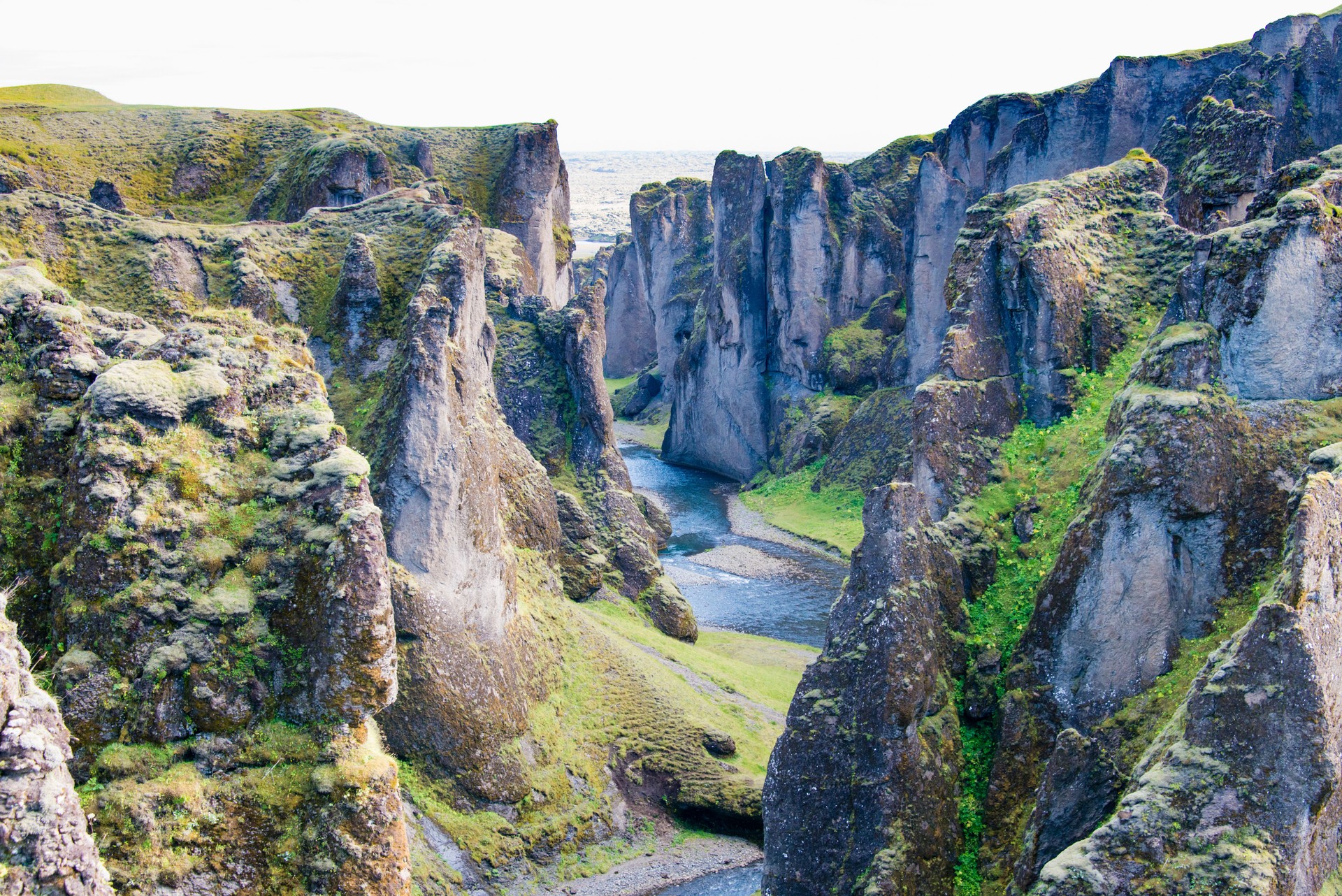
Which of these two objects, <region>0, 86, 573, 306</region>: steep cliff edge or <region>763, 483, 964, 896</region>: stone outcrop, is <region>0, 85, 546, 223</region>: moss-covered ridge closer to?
<region>0, 86, 573, 306</region>: steep cliff edge

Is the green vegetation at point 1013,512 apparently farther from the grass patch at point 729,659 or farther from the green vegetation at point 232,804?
the grass patch at point 729,659

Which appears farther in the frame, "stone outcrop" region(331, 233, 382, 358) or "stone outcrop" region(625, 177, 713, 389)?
"stone outcrop" region(625, 177, 713, 389)

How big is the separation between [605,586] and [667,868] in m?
16.1

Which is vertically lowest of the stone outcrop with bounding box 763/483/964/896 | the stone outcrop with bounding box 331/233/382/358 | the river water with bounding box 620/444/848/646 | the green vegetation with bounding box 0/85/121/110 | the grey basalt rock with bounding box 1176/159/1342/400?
the river water with bounding box 620/444/848/646

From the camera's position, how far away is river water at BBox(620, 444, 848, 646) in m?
67.3

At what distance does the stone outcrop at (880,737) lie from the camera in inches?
1004

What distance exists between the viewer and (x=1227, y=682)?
19.9 meters

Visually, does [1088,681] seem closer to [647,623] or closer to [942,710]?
[942,710]

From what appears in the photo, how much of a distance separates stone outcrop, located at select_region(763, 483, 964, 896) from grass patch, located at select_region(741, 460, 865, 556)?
5209cm

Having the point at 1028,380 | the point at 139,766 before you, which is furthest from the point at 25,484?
the point at 1028,380

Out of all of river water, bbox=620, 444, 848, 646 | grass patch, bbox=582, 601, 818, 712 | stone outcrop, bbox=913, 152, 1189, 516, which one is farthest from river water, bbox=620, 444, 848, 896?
stone outcrop, bbox=913, 152, 1189, 516

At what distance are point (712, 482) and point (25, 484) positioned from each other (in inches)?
3629

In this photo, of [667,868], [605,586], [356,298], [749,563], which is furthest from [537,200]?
[667,868]

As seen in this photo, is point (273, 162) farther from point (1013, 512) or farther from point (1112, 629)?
point (1112, 629)
